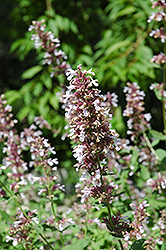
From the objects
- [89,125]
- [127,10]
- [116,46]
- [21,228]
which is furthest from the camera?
[127,10]

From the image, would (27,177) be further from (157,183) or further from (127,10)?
(127,10)


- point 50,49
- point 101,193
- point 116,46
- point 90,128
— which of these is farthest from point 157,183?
point 116,46

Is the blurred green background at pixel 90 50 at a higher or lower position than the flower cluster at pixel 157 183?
higher

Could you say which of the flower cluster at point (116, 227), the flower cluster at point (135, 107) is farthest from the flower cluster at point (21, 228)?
the flower cluster at point (135, 107)

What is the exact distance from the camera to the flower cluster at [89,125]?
46.2 inches

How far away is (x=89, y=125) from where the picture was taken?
3.88ft

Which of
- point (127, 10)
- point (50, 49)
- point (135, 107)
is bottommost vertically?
point (135, 107)

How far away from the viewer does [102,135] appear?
122cm

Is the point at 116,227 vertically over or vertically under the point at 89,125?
under

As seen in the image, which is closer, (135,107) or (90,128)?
(90,128)

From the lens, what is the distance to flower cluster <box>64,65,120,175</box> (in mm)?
1174

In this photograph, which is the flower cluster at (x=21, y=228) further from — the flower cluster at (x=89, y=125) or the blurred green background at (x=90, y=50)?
the blurred green background at (x=90, y=50)

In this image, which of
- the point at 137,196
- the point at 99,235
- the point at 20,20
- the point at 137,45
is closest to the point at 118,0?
the point at 137,45

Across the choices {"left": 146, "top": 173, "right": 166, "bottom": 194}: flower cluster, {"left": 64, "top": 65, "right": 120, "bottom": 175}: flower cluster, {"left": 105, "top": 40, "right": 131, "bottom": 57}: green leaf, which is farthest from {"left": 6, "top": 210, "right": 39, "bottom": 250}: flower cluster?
{"left": 105, "top": 40, "right": 131, "bottom": 57}: green leaf
